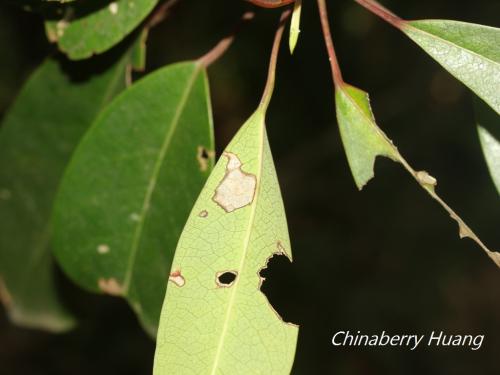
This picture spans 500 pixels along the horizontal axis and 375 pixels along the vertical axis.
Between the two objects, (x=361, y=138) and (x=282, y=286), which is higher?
(x=361, y=138)

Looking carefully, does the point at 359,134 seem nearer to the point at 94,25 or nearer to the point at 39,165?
the point at 94,25

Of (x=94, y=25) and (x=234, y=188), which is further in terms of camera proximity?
(x=94, y=25)

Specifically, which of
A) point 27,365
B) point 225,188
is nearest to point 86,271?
point 225,188

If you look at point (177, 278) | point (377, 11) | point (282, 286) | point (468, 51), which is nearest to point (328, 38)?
point (377, 11)

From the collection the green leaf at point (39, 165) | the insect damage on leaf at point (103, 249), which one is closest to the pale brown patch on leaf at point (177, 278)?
the insect damage on leaf at point (103, 249)

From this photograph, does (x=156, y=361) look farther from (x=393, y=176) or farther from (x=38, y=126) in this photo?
(x=393, y=176)

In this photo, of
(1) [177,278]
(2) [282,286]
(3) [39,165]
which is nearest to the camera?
(1) [177,278]

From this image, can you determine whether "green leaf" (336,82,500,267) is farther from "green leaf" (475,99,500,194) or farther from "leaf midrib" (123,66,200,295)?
"leaf midrib" (123,66,200,295)
